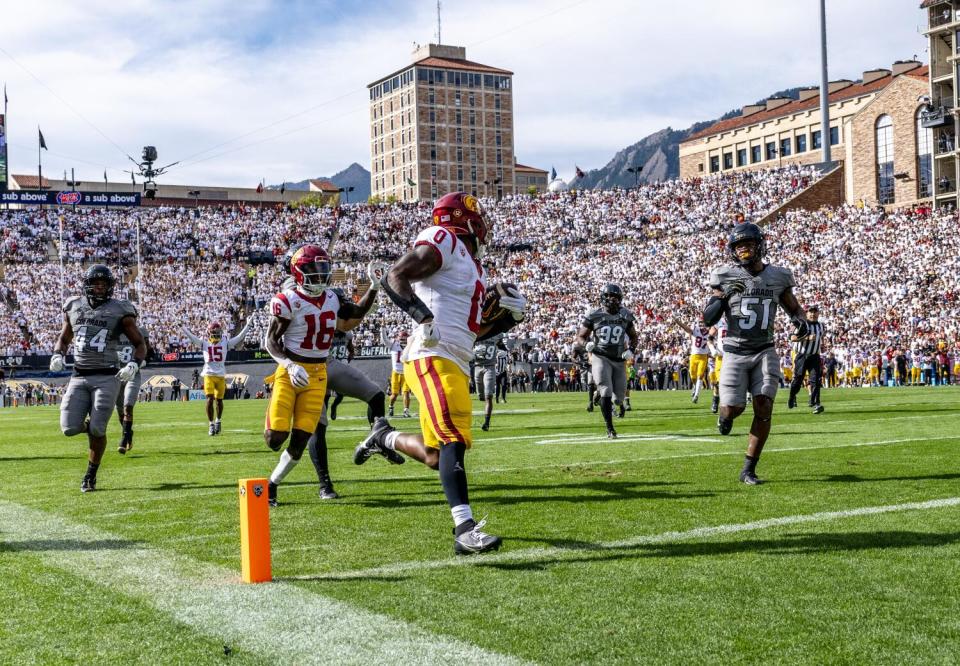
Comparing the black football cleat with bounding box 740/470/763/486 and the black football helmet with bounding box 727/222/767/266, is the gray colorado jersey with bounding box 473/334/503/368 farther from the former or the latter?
the black football cleat with bounding box 740/470/763/486

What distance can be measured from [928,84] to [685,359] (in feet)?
103

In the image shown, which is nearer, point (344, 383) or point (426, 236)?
point (426, 236)

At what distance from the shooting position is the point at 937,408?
1673 centimetres

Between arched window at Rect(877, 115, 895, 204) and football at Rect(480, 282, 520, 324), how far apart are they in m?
60.6

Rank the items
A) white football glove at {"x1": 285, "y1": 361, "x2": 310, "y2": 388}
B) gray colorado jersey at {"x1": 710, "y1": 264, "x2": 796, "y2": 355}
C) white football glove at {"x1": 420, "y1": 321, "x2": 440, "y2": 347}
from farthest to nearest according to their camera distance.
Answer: gray colorado jersey at {"x1": 710, "y1": 264, "x2": 796, "y2": 355}
white football glove at {"x1": 285, "y1": 361, "x2": 310, "y2": 388}
white football glove at {"x1": 420, "y1": 321, "x2": 440, "y2": 347}

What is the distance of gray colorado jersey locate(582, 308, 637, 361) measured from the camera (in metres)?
13.1

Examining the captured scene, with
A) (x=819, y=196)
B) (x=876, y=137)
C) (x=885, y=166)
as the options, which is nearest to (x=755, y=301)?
(x=819, y=196)

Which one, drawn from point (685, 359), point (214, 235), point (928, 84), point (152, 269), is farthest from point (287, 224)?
point (928, 84)

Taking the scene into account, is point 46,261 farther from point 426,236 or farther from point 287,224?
point 426,236

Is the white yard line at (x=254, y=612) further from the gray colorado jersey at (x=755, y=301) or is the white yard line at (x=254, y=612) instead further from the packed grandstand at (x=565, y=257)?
the packed grandstand at (x=565, y=257)

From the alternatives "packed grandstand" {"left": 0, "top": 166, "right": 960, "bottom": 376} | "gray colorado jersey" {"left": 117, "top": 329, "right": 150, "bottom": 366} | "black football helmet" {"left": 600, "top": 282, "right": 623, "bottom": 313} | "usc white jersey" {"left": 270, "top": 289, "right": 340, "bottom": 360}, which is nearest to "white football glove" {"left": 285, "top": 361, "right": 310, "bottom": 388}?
"usc white jersey" {"left": 270, "top": 289, "right": 340, "bottom": 360}

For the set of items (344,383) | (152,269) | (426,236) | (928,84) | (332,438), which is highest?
(928,84)

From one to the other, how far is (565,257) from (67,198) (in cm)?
2668

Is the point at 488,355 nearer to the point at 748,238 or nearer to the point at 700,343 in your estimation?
the point at 700,343
